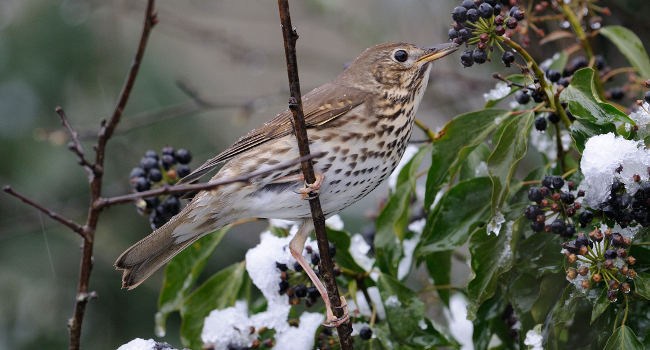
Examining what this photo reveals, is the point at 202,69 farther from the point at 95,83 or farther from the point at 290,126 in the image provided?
the point at 290,126

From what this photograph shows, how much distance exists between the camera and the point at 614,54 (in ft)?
13.9

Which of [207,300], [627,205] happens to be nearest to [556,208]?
[627,205]

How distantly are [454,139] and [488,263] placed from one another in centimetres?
52

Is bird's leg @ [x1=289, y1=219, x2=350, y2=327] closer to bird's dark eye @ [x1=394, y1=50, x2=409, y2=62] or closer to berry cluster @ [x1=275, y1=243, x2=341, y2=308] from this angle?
berry cluster @ [x1=275, y1=243, x2=341, y2=308]

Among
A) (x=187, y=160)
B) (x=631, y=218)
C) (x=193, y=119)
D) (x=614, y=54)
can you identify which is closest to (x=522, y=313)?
(x=631, y=218)

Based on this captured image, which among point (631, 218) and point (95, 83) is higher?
point (95, 83)

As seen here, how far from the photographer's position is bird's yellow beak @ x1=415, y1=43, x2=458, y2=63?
326 centimetres

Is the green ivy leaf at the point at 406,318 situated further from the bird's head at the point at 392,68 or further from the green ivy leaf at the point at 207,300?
the bird's head at the point at 392,68

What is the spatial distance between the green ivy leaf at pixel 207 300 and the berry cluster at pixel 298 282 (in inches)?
9.7

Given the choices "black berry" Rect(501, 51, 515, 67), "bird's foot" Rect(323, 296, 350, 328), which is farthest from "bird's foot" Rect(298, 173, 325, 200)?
"black berry" Rect(501, 51, 515, 67)

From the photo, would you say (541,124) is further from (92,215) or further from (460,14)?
(92,215)

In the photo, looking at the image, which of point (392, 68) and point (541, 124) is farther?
point (392, 68)

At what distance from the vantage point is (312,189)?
8.76ft

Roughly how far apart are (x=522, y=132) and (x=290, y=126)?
94 cm
